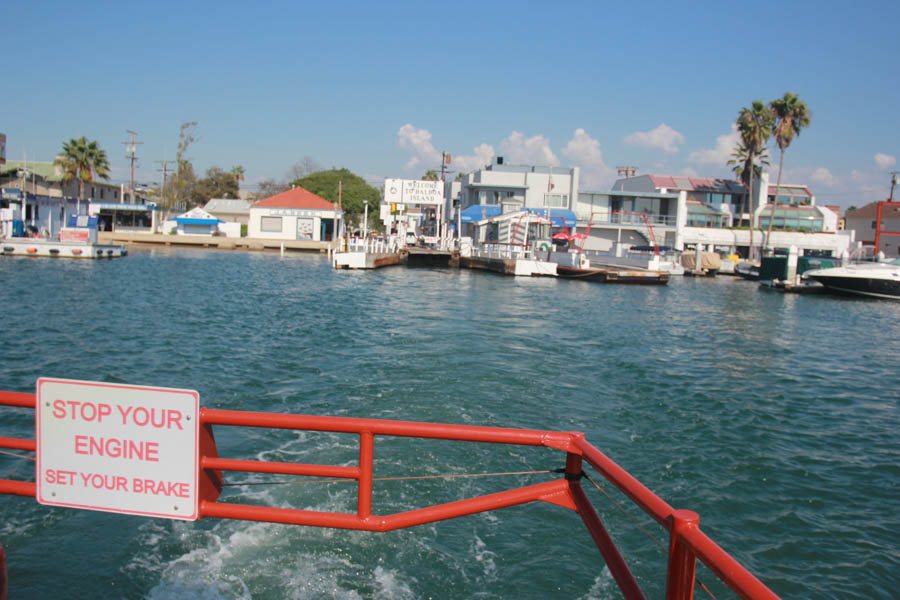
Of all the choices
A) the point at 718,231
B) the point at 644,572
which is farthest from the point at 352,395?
the point at 718,231

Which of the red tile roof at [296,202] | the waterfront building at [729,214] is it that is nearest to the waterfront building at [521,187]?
the waterfront building at [729,214]

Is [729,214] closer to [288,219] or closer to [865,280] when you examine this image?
[865,280]

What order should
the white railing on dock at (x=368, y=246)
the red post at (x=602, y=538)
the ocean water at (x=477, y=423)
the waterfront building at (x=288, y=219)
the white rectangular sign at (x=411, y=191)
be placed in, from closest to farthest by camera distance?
the red post at (x=602, y=538) → the ocean water at (x=477, y=423) → the white railing on dock at (x=368, y=246) → the white rectangular sign at (x=411, y=191) → the waterfront building at (x=288, y=219)

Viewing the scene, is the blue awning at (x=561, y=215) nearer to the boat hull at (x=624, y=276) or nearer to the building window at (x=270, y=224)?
the boat hull at (x=624, y=276)

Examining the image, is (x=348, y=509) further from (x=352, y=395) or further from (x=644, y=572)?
(x=352, y=395)

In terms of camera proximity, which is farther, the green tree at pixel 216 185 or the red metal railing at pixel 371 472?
the green tree at pixel 216 185

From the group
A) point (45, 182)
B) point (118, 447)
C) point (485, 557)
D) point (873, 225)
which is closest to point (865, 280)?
point (485, 557)

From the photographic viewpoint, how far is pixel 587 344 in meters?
17.9

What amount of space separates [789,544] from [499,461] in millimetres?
3384

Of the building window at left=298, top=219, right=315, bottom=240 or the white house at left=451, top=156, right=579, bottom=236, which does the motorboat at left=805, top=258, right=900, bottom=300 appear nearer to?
the white house at left=451, top=156, right=579, bottom=236

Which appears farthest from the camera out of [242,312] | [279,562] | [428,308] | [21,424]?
[428,308]

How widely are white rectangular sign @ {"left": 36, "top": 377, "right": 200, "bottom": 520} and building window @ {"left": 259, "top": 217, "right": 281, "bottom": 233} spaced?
67437 millimetres

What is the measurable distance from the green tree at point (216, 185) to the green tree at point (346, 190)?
373 inches

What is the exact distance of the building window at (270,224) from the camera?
68.4 meters
